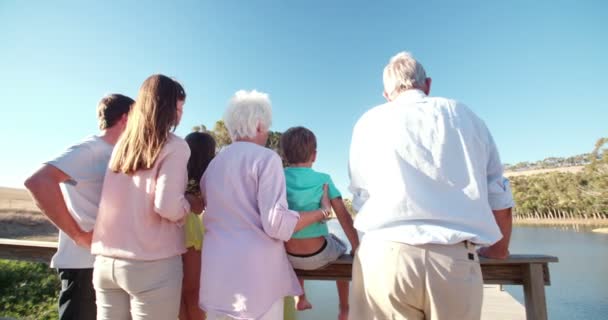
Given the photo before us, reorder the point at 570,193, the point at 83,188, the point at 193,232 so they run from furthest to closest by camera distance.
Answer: the point at 570,193, the point at 193,232, the point at 83,188

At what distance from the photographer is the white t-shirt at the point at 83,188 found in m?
1.34

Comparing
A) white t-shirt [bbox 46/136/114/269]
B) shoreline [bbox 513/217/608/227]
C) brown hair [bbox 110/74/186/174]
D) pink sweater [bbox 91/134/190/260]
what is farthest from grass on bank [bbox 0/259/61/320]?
shoreline [bbox 513/217/608/227]

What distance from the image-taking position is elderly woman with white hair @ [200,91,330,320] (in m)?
1.10

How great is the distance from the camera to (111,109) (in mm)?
1530

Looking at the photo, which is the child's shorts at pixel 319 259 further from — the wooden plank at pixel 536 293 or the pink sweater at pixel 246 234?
the wooden plank at pixel 536 293

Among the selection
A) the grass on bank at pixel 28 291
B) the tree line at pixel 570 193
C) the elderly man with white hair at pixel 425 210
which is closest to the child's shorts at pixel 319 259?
the elderly man with white hair at pixel 425 210

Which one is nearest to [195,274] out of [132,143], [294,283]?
[294,283]

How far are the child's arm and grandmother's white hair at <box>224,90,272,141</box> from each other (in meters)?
0.48

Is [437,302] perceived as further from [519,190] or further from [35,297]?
[519,190]

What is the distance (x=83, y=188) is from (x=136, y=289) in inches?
22.5

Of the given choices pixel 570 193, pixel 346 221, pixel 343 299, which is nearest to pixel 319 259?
pixel 346 221

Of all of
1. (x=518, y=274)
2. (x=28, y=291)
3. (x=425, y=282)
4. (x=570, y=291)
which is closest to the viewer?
(x=425, y=282)

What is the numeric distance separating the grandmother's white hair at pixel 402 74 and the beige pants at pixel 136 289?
43.7 inches

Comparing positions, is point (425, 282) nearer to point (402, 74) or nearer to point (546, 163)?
point (402, 74)
